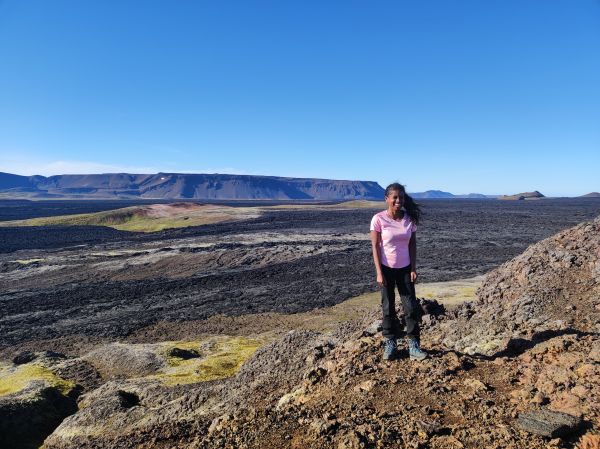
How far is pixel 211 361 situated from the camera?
13.8 meters

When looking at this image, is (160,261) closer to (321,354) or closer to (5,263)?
(5,263)

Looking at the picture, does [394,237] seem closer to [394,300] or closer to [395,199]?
[395,199]

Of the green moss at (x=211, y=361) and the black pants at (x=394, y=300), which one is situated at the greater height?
the black pants at (x=394, y=300)

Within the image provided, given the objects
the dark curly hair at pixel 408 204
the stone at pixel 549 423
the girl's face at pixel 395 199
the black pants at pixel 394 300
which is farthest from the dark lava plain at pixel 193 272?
the stone at pixel 549 423

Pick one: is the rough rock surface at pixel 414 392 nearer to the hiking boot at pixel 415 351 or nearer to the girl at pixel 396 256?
the hiking boot at pixel 415 351

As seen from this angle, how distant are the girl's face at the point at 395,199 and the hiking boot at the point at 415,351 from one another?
6.14 feet

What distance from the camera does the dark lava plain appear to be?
22422 mm

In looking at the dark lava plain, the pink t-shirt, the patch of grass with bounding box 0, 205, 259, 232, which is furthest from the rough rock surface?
the patch of grass with bounding box 0, 205, 259, 232

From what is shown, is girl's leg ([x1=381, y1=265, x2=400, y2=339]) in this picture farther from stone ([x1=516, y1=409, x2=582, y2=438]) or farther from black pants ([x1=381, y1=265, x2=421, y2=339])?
stone ([x1=516, y1=409, x2=582, y2=438])

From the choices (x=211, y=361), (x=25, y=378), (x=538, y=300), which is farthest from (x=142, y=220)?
Answer: (x=538, y=300)

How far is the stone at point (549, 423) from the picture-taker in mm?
4086

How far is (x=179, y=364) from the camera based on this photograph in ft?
44.5

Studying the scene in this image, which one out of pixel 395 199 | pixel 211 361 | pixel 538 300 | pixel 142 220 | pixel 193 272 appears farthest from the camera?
pixel 142 220

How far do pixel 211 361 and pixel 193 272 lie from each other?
64.7 feet
